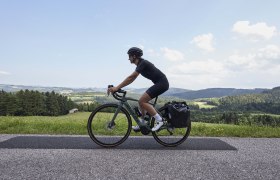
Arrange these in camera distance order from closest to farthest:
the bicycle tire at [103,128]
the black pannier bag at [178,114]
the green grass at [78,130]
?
the bicycle tire at [103,128], the black pannier bag at [178,114], the green grass at [78,130]

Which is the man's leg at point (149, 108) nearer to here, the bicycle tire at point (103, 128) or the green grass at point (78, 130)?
the bicycle tire at point (103, 128)

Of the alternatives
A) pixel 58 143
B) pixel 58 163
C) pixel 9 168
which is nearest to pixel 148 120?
pixel 58 143

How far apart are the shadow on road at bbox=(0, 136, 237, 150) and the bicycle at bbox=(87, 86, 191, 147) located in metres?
0.19

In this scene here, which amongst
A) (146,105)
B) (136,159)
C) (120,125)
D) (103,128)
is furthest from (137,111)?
(136,159)

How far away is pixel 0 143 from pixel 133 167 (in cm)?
379

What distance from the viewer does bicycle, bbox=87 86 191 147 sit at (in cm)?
757

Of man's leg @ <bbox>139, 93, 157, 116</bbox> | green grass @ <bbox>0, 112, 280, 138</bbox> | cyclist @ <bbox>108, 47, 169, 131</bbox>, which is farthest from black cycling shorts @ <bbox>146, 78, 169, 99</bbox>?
green grass @ <bbox>0, 112, 280, 138</bbox>

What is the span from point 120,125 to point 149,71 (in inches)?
60.8

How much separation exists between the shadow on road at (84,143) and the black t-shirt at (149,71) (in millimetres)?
1631

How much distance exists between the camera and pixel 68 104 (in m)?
99.4

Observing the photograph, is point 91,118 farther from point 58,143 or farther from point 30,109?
point 30,109

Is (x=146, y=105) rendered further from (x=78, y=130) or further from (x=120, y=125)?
(x=78, y=130)

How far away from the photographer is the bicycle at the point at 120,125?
757 cm

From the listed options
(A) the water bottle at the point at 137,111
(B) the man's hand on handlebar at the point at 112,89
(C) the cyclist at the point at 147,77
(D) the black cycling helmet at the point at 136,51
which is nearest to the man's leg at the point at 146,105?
(C) the cyclist at the point at 147,77
